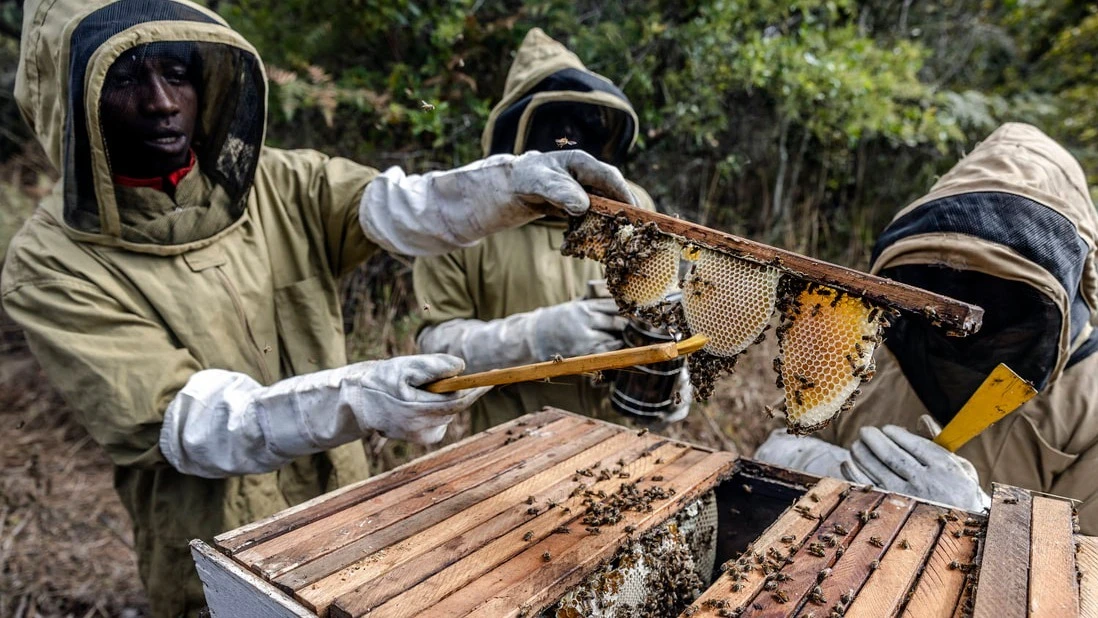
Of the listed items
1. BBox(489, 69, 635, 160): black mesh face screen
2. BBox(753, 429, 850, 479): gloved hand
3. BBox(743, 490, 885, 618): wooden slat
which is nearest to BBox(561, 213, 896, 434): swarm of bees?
BBox(743, 490, 885, 618): wooden slat

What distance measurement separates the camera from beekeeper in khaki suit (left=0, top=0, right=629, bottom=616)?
2.18 metres

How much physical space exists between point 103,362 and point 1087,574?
9.51 ft

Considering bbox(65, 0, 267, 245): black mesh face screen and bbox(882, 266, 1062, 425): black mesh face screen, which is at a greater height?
bbox(65, 0, 267, 245): black mesh face screen

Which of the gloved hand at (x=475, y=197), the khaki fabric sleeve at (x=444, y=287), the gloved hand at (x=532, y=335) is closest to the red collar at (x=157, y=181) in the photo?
the gloved hand at (x=475, y=197)

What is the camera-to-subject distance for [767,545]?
5.49 feet

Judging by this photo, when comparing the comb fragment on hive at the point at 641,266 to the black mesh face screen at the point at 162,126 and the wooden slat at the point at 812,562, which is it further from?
the black mesh face screen at the point at 162,126

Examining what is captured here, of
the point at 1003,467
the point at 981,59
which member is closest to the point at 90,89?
the point at 1003,467

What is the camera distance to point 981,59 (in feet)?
26.4

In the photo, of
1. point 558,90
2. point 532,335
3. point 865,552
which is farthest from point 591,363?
point 558,90

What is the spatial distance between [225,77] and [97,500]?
14.0 feet

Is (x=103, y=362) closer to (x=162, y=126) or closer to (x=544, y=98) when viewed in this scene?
(x=162, y=126)

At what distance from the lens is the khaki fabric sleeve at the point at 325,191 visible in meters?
2.91

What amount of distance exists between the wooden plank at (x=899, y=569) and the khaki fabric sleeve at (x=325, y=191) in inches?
93.3

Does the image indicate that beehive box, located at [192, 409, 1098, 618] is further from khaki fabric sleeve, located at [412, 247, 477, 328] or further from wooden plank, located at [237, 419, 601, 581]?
khaki fabric sleeve, located at [412, 247, 477, 328]
